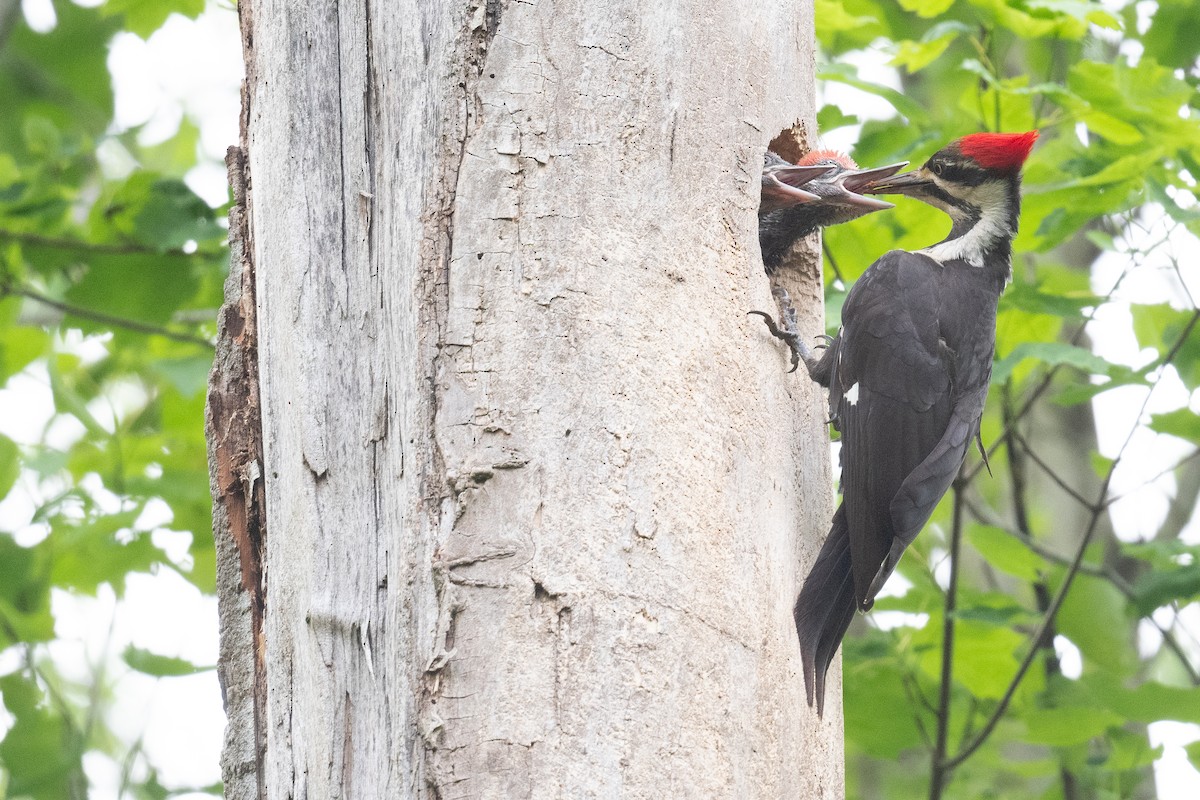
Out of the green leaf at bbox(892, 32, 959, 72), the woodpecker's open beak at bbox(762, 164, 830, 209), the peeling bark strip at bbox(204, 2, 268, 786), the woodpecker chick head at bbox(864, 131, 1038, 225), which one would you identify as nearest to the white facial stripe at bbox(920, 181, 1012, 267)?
the woodpecker chick head at bbox(864, 131, 1038, 225)

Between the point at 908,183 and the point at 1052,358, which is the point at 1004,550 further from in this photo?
the point at 908,183

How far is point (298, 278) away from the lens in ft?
6.30

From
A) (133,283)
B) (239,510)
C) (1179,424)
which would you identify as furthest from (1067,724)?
(133,283)

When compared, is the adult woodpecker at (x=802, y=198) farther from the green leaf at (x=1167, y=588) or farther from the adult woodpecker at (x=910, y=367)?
the green leaf at (x=1167, y=588)

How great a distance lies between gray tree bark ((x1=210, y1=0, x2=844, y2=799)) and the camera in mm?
1662

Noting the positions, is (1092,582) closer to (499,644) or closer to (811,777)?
(811,777)

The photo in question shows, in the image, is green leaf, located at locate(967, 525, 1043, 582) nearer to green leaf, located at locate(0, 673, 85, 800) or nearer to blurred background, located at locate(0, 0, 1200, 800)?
blurred background, located at locate(0, 0, 1200, 800)

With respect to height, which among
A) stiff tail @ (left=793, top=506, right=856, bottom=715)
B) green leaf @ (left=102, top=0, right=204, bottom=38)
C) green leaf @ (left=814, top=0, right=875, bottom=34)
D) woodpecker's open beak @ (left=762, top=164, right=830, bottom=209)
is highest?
green leaf @ (left=102, top=0, right=204, bottom=38)

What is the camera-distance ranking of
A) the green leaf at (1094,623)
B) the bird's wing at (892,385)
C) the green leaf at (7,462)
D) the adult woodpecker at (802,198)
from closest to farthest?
the bird's wing at (892,385) < the adult woodpecker at (802,198) < the green leaf at (1094,623) < the green leaf at (7,462)

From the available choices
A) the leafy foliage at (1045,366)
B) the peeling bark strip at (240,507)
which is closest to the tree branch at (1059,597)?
the leafy foliage at (1045,366)

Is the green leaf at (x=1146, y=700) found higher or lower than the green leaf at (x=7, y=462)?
lower

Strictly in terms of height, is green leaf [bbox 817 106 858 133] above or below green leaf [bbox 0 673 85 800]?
above

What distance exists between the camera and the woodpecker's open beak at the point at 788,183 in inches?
107

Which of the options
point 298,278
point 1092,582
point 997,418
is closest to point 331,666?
point 298,278
